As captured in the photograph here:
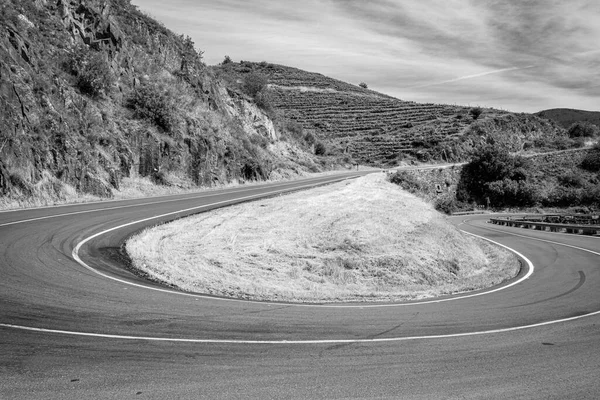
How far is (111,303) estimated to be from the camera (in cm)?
898

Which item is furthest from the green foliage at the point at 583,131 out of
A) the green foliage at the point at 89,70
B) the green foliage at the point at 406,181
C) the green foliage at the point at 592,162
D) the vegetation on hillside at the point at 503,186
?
the green foliage at the point at 89,70

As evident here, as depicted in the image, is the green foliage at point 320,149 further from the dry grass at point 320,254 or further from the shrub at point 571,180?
the dry grass at point 320,254

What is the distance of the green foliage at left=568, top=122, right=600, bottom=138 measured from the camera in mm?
87125

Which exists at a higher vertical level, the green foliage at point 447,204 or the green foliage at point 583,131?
the green foliage at point 583,131

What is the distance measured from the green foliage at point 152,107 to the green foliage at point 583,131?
80901mm

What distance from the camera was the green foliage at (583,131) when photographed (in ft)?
286

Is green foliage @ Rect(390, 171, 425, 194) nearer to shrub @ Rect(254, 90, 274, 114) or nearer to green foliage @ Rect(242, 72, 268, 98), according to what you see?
shrub @ Rect(254, 90, 274, 114)

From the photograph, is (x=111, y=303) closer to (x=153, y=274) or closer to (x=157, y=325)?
(x=157, y=325)

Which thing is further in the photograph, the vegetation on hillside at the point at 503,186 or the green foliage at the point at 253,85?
the green foliage at the point at 253,85

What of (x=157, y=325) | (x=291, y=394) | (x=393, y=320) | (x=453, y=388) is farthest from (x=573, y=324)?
(x=157, y=325)

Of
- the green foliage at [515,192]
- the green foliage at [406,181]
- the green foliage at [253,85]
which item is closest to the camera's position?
the green foliage at [406,181]

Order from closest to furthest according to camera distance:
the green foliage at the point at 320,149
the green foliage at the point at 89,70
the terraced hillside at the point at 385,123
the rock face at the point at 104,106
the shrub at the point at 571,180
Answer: the rock face at the point at 104,106
the green foliage at the point at 89,70
the shrub at the point at 571,180
the green foliage at the point at 320,149
the terraced hillside at the point at 385,123

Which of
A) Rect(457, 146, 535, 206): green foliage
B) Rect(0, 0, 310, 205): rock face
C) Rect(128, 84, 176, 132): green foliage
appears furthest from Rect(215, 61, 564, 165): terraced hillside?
Rect(128, 84, 176, 132): green foliage

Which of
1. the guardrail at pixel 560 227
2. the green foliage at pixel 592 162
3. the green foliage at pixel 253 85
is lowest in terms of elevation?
the guardrail at pixel 560 227
